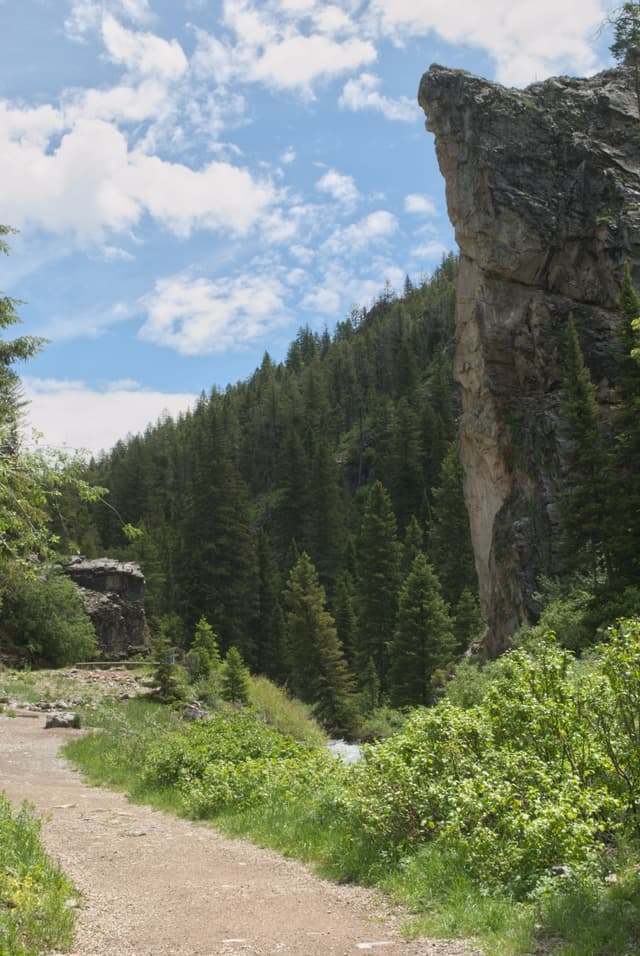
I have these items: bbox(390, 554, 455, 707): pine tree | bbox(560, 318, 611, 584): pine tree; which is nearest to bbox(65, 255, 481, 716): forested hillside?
bbox(390, 554, 455, 707): pine tree

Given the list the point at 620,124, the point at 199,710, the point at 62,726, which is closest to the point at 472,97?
the point at 620,124

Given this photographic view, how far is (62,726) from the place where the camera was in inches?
745

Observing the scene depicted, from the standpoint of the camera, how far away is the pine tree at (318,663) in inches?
1553

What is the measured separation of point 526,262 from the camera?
35250 mm

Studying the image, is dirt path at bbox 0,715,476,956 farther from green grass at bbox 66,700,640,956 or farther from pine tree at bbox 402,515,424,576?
pine tree at bbox 402,515,424,576

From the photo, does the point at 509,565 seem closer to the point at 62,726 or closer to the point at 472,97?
the point at 62,726

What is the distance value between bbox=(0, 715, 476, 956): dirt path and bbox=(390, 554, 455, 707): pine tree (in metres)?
31.7

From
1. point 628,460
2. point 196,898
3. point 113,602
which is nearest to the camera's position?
point 196,898

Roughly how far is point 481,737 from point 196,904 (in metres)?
3.14

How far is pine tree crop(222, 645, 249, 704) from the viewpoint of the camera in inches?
1155

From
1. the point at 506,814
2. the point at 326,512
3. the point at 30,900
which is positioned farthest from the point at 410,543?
the point at 30,900

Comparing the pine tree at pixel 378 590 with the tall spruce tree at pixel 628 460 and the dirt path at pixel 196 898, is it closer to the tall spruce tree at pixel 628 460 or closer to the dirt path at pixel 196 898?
the tall spruce tree at pixel 628 460

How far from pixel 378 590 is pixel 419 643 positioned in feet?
32.0

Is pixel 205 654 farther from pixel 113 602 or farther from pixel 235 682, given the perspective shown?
pixel 113 602
